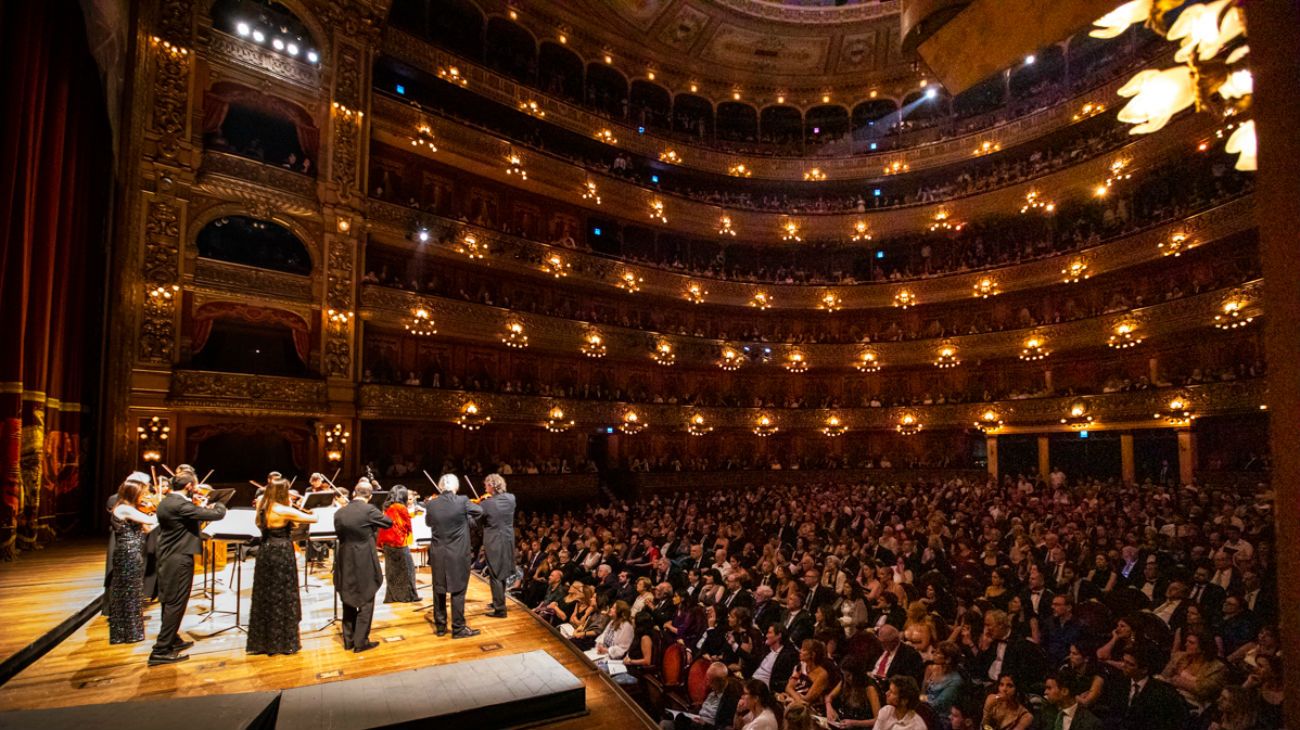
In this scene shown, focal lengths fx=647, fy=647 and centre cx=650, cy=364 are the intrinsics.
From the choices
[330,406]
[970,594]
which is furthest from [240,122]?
[970,594]

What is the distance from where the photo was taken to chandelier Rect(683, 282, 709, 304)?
77.1ft

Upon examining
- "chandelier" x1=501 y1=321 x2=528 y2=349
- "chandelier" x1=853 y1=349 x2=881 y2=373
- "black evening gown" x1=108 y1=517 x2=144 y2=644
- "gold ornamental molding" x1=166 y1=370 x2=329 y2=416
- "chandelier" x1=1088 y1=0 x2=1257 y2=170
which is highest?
"chandelier" x1=501 y1=321 x2=528 y2=349

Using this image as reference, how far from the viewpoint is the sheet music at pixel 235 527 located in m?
6.00

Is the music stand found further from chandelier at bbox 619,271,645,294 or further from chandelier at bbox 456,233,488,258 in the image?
Result: chandelier at bbox 619,271,645,294

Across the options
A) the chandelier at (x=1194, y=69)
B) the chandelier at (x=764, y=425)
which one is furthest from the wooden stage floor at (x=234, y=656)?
the chandelier at (x=764, y=425)

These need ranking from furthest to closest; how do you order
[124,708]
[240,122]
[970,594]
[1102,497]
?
1. [240,122]
2. [1102,497]
3. [970,594]
4. [124,708]

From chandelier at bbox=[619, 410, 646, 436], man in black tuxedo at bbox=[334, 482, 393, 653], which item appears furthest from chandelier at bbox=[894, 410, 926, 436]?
man in black tuxedo at bbox=[334, 482, 393, 653]

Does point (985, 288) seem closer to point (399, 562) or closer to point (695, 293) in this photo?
point (695, 293)

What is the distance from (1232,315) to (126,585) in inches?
888

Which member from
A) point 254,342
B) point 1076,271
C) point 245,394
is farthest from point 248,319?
point 1076,271

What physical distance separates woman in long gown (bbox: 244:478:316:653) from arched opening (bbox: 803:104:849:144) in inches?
1037

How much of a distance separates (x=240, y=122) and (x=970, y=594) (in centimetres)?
1900

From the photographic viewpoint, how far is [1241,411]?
54.9ft

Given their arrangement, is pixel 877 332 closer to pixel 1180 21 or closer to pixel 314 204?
pixel 314 204
